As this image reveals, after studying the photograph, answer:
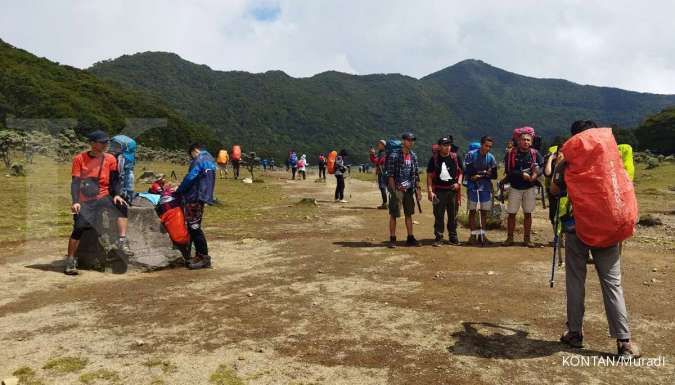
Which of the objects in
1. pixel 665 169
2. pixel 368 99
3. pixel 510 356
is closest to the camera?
pixel 510 356

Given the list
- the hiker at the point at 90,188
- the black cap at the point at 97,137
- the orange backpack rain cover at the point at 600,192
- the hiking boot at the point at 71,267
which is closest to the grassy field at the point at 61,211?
the hiking boot at the point at 71,267

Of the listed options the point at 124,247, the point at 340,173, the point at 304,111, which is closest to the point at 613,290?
the point at 124,247

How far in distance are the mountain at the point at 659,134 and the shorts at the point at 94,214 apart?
64869mm

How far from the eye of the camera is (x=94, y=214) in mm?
7547

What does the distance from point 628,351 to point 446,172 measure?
18.6ft

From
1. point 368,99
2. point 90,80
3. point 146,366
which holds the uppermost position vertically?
point 368,99

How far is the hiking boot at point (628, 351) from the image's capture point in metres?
4.23

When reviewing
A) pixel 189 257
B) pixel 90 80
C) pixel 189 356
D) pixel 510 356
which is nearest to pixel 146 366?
pixel 189 356

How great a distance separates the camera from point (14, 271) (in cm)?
746

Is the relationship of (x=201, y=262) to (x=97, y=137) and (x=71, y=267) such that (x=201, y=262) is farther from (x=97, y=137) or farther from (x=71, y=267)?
(x=97, y=137)

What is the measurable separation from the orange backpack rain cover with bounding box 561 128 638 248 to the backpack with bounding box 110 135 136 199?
7.11m

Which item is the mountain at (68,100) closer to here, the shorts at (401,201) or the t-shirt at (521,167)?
the shorts at (401,201)

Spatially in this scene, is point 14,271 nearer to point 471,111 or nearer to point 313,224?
point 313,224

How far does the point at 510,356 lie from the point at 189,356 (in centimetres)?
281
